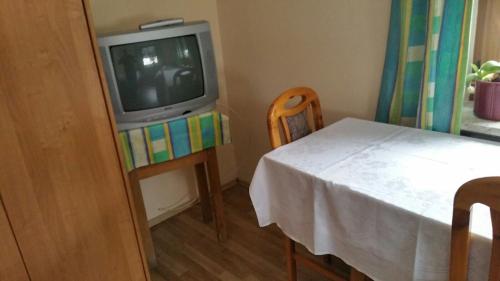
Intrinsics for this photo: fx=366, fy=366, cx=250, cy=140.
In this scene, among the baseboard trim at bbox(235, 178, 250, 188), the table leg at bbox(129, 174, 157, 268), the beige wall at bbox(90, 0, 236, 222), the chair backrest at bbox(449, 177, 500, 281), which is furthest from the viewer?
the baseboard trim at bbox(235, 178, 250, 188)

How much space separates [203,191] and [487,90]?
1725 millimetres

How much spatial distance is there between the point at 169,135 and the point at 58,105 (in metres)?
0.66

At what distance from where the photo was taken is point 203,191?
8.21 feet

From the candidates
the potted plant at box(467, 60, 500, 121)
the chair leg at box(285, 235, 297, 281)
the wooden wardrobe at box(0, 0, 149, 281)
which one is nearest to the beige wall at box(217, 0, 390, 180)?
the potted plant at box(467, 60, 500, 121)

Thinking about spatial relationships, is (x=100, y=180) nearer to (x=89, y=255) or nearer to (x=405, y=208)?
(x=89, y=255)

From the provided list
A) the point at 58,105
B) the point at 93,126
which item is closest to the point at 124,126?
the point at 93,126

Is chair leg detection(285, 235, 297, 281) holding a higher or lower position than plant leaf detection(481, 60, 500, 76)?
lower

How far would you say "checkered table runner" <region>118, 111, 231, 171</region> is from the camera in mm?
1854

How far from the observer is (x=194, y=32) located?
187 cm

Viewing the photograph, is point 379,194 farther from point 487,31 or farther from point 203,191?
point 203,191

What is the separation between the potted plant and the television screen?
1333 millimetres

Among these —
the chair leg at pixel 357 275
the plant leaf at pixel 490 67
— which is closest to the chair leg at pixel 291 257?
the chair leg at pixel 357 275

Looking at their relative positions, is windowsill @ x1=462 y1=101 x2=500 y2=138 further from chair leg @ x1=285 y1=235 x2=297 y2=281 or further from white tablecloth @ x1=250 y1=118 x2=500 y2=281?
chair leg @ x1=285 y1=235 x2=297 y2=281

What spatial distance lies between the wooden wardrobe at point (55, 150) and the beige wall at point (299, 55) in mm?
1208
